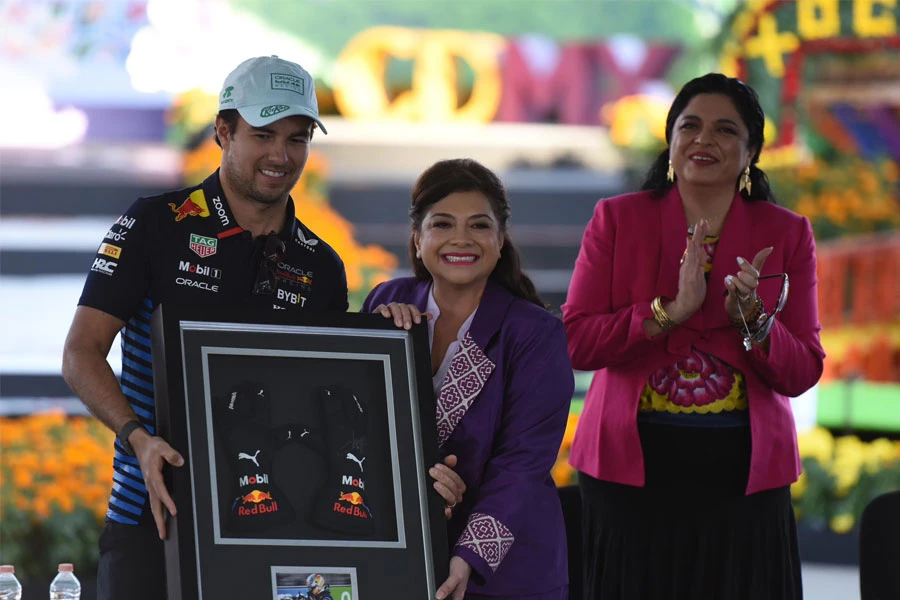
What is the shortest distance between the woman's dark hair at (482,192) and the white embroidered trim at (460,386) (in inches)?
8.1

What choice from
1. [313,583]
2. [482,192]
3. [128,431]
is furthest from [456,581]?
[482,192]

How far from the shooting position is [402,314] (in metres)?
2.24

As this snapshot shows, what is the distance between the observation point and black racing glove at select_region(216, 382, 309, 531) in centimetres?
203

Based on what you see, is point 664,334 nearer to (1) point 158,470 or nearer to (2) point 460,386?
(2) point 460,386

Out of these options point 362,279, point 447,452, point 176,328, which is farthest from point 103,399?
point 362,279

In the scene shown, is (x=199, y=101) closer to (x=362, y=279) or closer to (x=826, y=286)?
(x=362, y=279)

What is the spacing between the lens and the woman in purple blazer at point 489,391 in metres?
2.18

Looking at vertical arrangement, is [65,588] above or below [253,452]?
below

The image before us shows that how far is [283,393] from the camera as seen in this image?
2.15 meters

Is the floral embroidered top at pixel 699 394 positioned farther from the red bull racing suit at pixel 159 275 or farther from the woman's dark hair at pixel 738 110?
the red bull racing suit at pixel 159 275

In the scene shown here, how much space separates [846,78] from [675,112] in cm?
442

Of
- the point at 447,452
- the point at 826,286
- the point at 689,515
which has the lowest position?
the point at 689,515

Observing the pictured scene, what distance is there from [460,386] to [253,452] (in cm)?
40

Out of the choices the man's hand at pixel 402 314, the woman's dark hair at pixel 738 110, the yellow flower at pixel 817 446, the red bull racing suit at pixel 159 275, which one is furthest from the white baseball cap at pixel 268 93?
the yellow flower at pixel 817 446
